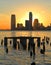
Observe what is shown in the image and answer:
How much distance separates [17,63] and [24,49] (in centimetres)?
2178

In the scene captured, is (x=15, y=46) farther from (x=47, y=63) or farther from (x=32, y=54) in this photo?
(x=47, y=63)

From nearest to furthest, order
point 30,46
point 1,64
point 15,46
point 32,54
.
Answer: point 1,64, point 32,54, point 30,46, point 15,46

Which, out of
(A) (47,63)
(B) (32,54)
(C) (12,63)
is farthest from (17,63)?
(B) (32,54)

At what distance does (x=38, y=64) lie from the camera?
40.7 m

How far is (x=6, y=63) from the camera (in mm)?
41875

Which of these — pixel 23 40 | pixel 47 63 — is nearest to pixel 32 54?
pixel 47 63

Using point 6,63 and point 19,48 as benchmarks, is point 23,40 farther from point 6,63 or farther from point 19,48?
point 6,63

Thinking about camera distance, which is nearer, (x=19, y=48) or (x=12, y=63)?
(x=12, y=63)

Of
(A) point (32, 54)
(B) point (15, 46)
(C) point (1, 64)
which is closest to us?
(C) point (1, 64)

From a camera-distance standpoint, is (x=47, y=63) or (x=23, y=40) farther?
(x=23, y=40)

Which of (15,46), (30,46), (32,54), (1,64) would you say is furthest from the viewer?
(15,46)

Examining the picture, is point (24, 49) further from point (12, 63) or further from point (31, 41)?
point (12, 63)

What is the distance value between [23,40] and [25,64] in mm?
24750

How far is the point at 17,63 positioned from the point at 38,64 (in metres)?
3.08
